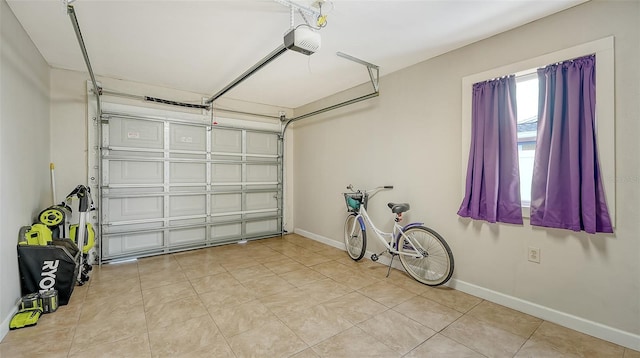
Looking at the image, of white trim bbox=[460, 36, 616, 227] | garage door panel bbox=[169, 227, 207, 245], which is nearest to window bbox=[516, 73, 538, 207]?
white trim bbox=[460, 36, 616, 227]

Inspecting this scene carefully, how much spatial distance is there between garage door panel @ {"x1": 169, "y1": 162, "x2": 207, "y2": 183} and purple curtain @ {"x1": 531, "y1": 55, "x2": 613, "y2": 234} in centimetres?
443

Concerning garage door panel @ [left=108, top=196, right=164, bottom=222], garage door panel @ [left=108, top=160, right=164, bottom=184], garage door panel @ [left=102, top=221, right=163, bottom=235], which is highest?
garage door panel @ [left=108, top=160, right=164, bottom=184]

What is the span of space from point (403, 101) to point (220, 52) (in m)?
2.26

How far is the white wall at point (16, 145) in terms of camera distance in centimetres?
205

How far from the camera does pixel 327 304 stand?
8.32ft

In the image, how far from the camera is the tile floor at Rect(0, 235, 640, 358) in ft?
6.14

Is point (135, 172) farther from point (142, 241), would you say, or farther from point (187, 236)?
point (187, 236)

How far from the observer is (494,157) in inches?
99.0

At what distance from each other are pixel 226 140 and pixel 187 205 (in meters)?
1.28

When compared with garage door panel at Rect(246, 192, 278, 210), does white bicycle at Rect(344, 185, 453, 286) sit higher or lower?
lower

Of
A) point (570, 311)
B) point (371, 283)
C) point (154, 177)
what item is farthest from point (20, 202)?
point (570, 311)

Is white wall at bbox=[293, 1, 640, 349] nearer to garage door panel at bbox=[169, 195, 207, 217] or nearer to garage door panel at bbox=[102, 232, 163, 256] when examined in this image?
garage door panel at bbox=[169, 195, 207, 217]

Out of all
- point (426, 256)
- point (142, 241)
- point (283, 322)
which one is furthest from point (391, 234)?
point (142, 241)

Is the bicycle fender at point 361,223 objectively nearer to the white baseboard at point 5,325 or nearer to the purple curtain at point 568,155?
the purple curtain at point 568,155
